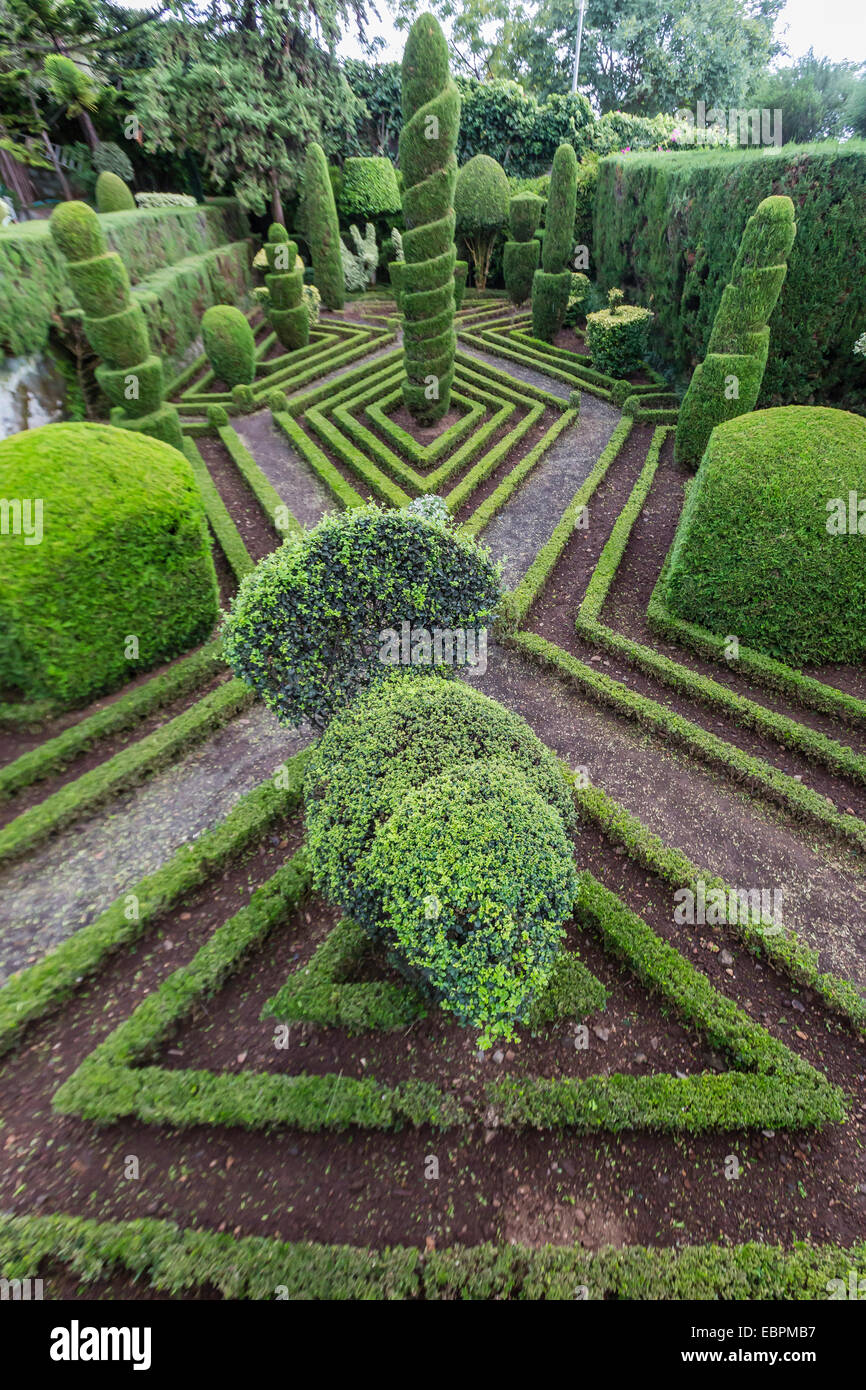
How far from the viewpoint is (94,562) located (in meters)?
8.70

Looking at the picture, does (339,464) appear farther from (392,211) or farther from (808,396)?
(392,211)

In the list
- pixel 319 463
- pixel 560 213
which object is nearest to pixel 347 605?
pixel 319 463

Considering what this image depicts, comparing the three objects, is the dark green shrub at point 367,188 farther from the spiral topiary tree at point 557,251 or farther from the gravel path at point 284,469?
the gravel path at point 284,469

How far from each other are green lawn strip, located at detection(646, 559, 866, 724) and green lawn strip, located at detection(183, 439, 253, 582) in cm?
785

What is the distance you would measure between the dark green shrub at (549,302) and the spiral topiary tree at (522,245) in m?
5.78

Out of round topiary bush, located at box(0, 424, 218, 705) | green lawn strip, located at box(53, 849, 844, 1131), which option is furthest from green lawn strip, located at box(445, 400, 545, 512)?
green lawn strip, located at box(53, 849, 844, 1131)

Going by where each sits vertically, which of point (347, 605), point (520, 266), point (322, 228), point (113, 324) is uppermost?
point (322, 228)

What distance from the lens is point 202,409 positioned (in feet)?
63.5

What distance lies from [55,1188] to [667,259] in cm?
2638

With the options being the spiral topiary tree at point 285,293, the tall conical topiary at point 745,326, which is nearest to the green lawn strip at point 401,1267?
the tall conical topiary at point 745,326

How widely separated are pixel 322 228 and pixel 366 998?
31633mm

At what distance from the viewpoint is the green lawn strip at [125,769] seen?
23.9 feet

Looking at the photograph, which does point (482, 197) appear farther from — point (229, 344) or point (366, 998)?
point (366, 998)

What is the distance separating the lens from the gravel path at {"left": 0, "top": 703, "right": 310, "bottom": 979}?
6.61 m
